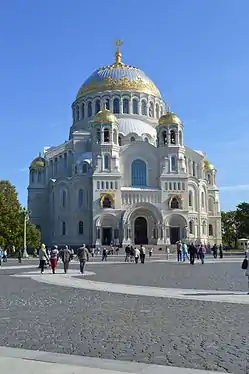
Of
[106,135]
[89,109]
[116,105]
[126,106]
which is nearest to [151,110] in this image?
[126,106]

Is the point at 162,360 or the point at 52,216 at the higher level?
the point at 52,216

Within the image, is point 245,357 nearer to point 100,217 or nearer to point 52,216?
point 100,217

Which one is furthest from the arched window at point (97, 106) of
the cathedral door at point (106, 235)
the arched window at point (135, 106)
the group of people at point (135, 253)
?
the group of people at point (135, 253)

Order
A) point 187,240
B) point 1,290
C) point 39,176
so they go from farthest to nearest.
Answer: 1. point 39,176
2. point 187,240
3. point 1,290

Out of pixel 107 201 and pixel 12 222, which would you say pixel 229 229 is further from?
pixel 12 222

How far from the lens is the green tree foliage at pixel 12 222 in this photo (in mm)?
53656

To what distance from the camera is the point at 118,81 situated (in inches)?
3204

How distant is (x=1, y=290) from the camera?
17.0 meters

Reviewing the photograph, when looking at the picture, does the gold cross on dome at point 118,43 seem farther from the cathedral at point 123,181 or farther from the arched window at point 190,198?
the arched window at point 190,198

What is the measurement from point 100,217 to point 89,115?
22299mm

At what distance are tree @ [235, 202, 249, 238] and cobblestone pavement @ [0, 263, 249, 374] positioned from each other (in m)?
77.3

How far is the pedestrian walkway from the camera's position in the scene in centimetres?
600

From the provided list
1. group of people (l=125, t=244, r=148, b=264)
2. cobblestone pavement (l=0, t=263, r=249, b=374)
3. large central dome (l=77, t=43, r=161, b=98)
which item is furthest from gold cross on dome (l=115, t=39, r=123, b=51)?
cobblestone pavement (l=0, t=263, r=249, b=374)

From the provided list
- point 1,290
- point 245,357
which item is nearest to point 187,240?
point 1,290
